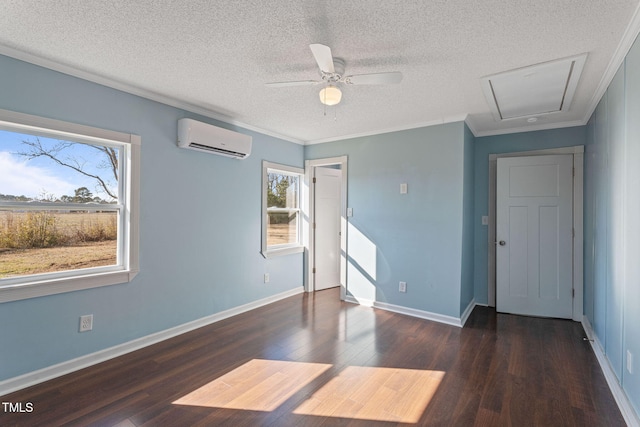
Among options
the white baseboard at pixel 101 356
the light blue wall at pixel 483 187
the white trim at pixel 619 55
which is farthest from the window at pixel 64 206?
the light blue wall at pixel 483 187

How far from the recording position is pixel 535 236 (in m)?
3.96

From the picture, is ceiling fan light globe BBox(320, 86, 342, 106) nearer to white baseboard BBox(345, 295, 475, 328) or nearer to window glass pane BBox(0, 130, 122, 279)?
window glass pane BBox(0, 130, 122, 279)

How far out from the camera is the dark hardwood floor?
1985 mm

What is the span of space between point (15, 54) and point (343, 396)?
328cm

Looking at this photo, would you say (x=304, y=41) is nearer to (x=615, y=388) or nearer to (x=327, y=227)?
(x=615, y=388)

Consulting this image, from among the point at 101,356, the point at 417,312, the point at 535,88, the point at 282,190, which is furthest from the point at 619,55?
the point at 101,356

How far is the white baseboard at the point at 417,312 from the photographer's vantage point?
363 cm

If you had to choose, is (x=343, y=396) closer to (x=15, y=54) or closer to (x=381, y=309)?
(x=381, y=309)

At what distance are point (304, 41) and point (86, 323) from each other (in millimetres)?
2742

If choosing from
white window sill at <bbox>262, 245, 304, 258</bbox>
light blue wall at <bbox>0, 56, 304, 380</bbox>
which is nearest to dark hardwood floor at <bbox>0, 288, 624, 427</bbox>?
light blue wall at <bbox>0, 56, 304, 380</bbox>

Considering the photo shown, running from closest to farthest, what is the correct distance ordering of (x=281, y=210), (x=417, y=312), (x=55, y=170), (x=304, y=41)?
1. (x=304, y=41)
2. (x=55, y=170)
3. (x=417, y=312)
4. (x=281, y=210)

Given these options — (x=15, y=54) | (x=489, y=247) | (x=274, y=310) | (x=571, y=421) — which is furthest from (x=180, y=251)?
(x=489, y=247)

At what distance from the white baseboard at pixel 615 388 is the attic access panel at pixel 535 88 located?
2.27 meters

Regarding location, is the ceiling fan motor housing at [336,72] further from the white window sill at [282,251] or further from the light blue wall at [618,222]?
the white window sill at [282,251]
